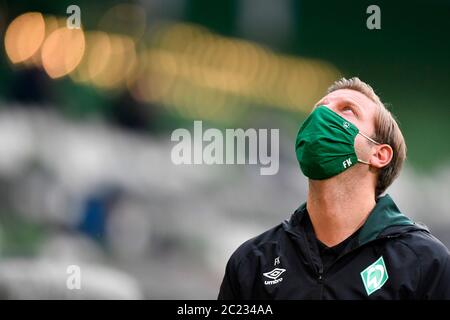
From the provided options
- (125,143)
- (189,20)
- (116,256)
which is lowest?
(116,256)

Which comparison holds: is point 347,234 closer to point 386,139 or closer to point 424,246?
point 424,246

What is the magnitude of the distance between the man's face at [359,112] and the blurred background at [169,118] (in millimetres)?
1927

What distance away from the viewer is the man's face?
105 inches

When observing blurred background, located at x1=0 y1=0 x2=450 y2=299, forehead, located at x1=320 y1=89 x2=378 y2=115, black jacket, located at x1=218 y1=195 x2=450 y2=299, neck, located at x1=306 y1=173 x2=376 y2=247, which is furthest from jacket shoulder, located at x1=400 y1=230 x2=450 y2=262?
blurred background, located at x1=0 y1=0 x2=450 y2=299

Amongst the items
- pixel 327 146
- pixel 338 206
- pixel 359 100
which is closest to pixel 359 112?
pixel 359 100

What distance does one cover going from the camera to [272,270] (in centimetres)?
255

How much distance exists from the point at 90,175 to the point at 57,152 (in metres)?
0.25

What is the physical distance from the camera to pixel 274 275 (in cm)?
253

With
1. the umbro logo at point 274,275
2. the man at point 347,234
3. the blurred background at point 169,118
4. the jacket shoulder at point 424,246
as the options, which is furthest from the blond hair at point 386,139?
the blurred background at point 169,118

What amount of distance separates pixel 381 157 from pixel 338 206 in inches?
9.4

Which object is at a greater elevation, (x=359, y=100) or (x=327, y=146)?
(x=359, y=100)
